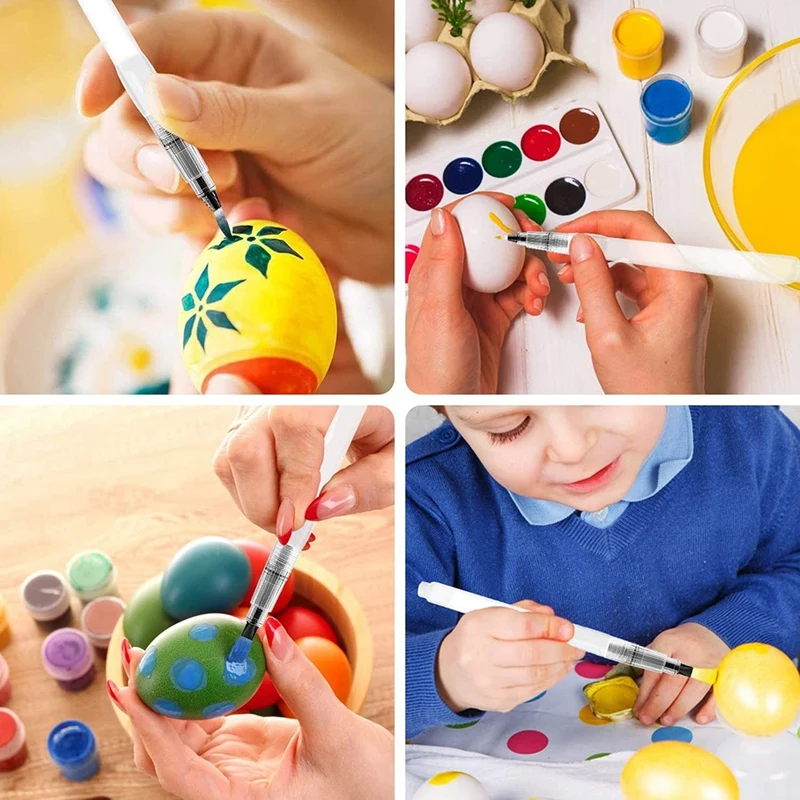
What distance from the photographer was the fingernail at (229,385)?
889mm

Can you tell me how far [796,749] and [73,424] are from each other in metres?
0.72

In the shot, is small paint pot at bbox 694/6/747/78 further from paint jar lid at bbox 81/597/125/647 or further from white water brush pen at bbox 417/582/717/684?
paint jar lid at bbox 81/597/125/647

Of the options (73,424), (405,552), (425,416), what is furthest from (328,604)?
(73,424)

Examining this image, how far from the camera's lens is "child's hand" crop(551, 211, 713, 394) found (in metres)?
0.90

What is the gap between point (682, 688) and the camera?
900 mm

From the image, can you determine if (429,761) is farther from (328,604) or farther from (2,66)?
(2,66)

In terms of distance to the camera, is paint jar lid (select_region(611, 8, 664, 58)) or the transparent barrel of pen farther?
paint jar lid (select_region(611, 8, 664, 58))

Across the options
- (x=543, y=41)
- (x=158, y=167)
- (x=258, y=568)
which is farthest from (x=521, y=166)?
(x=258, y=568)

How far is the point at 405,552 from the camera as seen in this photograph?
92 cm

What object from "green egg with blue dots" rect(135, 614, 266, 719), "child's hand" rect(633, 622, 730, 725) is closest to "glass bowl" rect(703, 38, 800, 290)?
"child's hand" rect(633, 622, 730, 725)

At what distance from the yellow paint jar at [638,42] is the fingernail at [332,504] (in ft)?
1.62

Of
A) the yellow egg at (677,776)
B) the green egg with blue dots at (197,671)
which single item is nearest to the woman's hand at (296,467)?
the green egg with blue dots at (197,671)

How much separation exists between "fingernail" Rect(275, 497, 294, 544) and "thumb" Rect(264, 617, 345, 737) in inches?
3.1

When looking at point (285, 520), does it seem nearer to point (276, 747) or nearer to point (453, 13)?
point (276, 747)
